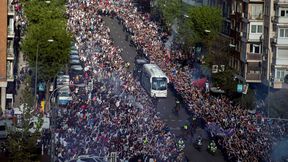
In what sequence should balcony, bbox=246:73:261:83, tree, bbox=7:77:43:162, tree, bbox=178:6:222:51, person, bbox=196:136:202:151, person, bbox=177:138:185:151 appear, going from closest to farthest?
tree, bbox=7:77:43:162, person, bbox=177:138:185:151, person, bbox=196:136:202:151, balcony, bbox=246:73:261:83, tree, bbox=178:6:222:51

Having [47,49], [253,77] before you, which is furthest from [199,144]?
[253,77]

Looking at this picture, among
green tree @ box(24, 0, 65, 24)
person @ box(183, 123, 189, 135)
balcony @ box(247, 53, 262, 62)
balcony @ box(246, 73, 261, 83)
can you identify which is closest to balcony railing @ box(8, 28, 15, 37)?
green tree @ box(24, 0, 65, 24)

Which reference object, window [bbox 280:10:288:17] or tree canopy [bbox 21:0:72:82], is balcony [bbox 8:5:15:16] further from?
window [bbox 280:10:288:17]

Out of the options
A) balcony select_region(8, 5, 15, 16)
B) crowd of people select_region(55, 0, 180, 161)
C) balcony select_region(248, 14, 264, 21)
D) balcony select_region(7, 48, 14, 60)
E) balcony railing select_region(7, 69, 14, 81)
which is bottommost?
crowd of people select_region(55, 0, 180, 161)

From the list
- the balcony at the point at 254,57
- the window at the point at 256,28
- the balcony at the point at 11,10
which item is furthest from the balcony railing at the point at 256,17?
the balcony at the point at 11,10

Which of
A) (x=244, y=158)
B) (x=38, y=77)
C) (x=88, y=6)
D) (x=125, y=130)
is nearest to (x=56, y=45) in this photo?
(x=38, y=77)

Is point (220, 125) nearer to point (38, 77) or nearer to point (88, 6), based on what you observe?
point (38, 77)
